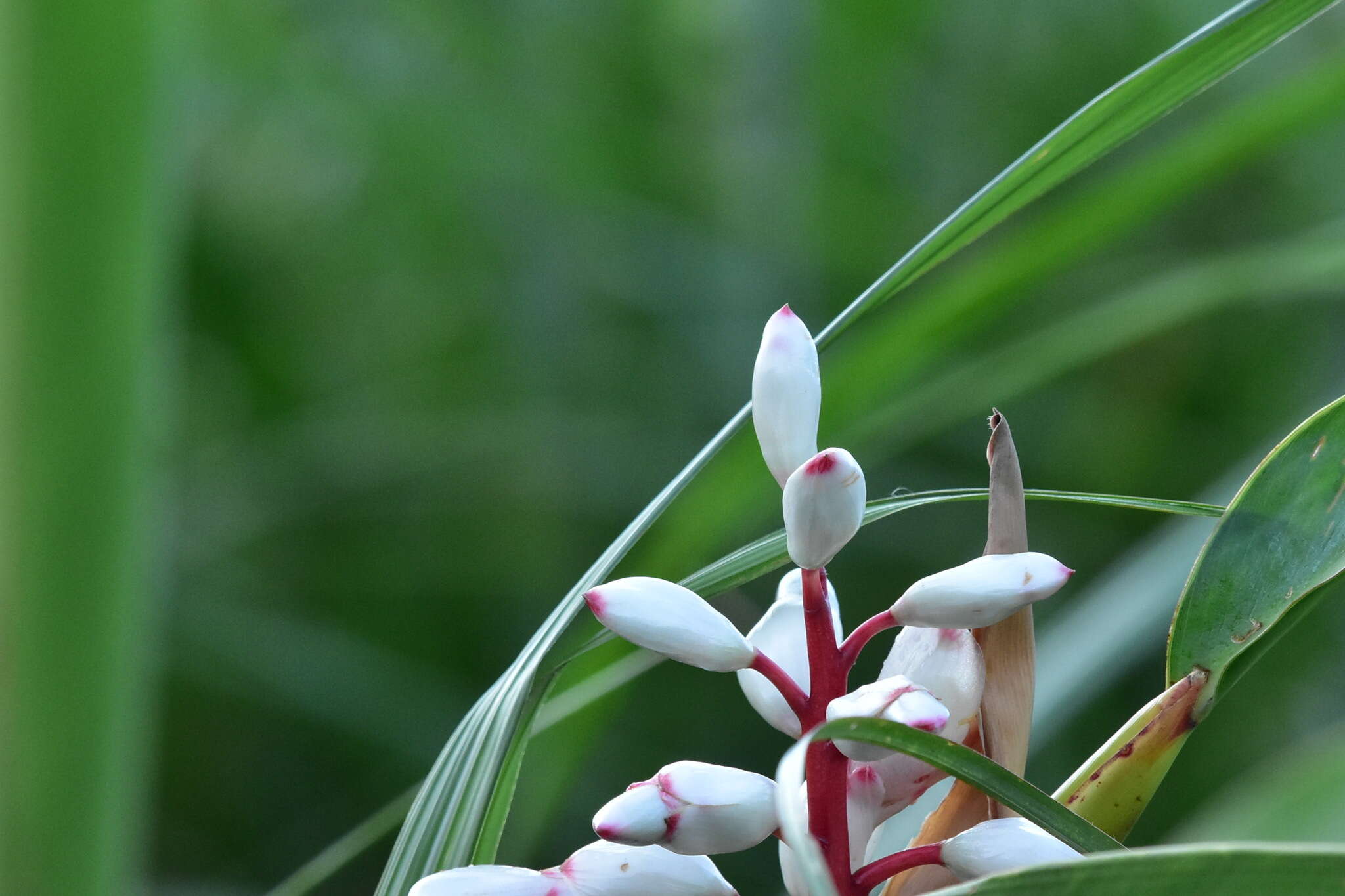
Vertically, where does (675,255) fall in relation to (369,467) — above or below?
above

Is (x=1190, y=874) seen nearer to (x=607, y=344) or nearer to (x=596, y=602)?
(x=596, y=602)

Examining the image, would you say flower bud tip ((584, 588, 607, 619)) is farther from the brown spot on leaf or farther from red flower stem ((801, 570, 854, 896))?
the brown spot on leaf

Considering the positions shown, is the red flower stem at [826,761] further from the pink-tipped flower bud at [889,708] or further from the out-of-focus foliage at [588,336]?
the out-of-focus foliage at [588,336]

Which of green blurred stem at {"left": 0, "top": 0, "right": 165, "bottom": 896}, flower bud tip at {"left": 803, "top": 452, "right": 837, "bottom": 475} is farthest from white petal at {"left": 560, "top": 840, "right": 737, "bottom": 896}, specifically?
green blurred stem at {"left": 0, "top": 0, "right": 165, "bottom": 896}

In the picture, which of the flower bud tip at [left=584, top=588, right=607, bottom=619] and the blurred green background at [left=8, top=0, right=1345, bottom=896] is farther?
the blurred green background at [left=8, top=0, right=1345, bottom=896]

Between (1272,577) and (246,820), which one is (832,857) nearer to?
(1272,577)

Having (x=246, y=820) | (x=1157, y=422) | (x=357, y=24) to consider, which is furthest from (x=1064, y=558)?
(x=357, y=24)
